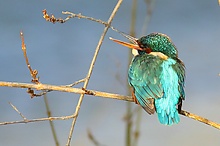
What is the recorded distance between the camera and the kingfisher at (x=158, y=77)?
1.51 meters

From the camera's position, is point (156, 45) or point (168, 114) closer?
point (168, 114)

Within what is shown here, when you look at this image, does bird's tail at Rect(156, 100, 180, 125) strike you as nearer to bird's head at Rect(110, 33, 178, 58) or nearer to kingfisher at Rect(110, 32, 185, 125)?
kingfisher at Rect(110, 32, 185, 125)

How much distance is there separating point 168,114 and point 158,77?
0.14 meters

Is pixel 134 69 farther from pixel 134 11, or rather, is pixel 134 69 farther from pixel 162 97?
pixel 134 11

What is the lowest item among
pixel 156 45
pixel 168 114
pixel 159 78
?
pixel 168 114

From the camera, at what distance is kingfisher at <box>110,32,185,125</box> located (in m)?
1.51

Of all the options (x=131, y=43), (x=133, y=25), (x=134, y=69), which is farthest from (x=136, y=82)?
(x=133, y=25)

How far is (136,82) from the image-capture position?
1.62 m

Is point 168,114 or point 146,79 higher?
point 146,79

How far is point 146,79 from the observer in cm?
159

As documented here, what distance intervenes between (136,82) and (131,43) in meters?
0.16

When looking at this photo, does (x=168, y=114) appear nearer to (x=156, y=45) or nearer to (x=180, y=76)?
(x=180, y=76)

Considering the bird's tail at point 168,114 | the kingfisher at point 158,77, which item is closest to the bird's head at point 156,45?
the kingfisher at point 158,77

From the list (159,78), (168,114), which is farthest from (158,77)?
(168,114)
